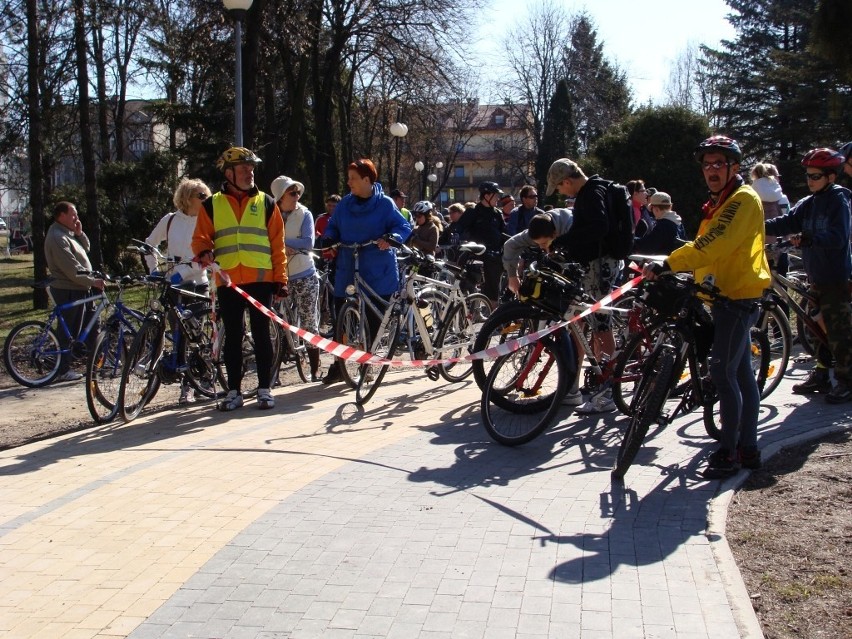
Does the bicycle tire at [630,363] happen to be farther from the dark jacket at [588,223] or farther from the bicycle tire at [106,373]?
the bicycle tire at [106,373]

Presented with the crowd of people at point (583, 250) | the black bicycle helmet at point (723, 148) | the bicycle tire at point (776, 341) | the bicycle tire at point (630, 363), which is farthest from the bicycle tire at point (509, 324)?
the bicycle tire at point (776, 341)

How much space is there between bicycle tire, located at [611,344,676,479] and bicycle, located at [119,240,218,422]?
3.63 metres

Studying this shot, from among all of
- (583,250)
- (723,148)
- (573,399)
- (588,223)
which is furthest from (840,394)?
(723,148)

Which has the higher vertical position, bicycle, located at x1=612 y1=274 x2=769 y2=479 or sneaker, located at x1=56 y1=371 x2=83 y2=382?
bicycle, located at x1=612 y1=274 x2=769 y2=479

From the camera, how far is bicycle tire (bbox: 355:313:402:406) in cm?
751

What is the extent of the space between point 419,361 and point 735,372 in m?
2.62

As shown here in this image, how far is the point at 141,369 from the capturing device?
7.00 metres

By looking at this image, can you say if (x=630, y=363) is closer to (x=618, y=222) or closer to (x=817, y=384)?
(x=618, y=222)

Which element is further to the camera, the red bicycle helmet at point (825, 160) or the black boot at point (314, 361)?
the black boot at point (314, 361)

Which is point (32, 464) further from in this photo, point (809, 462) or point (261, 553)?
point (809, 462)

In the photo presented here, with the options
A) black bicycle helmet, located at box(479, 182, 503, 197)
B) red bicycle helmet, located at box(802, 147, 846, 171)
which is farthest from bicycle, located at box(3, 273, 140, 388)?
red bicycle helmet, located at box(802, 147, 846, 171)

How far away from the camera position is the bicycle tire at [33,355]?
9.23 m

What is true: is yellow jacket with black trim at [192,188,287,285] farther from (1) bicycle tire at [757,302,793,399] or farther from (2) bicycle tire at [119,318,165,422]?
(1) bicycle tire at [757,302,793,399]

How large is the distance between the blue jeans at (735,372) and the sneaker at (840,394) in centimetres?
215
